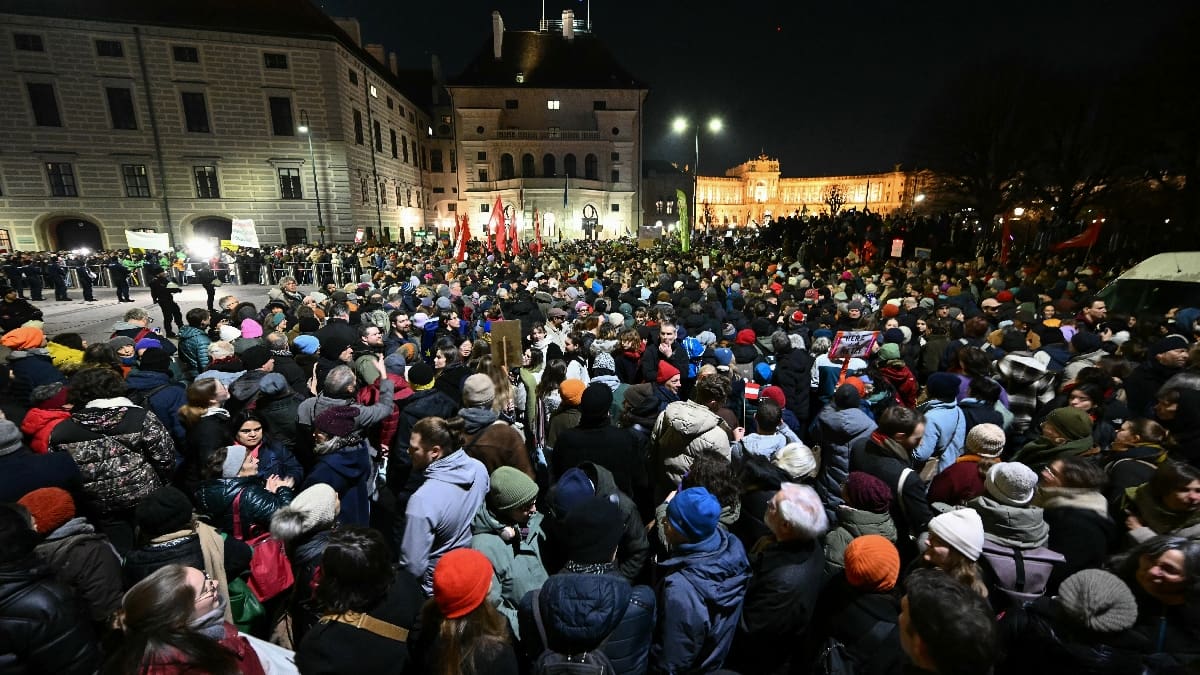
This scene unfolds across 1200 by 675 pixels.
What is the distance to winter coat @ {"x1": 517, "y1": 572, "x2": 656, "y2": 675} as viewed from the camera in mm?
1916

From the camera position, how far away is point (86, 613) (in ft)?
7.59

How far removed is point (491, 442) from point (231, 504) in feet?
4.99

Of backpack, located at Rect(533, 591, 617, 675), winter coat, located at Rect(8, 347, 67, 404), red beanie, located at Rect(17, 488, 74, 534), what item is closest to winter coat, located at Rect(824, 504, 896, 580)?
backpack, located at Rect(533, 591, 617, 675)

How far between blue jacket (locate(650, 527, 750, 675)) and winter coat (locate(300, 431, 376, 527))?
2.23m

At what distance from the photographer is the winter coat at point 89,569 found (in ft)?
7.79

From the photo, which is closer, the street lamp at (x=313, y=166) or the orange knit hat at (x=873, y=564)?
the orange knit hat at (x=873, y=564)

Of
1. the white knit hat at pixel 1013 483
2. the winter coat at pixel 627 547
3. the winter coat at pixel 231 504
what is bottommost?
the winter coat at pixel 627 547

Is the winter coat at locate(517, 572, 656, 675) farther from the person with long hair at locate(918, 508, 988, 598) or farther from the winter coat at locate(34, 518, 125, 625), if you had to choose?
the winter coat at locate(34, 518, 125, 625)

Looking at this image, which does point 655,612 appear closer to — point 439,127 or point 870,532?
point 870,532

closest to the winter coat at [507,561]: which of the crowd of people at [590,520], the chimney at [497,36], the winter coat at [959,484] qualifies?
the crowd of people at [590,520]

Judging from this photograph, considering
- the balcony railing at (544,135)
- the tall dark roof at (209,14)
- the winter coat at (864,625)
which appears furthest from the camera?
the balcony railing at (544,135)

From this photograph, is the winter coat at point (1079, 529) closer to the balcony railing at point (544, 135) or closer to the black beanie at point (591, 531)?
the black beanie at point (591, 531)

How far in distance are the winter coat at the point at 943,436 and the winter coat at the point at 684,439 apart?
5.36 feet

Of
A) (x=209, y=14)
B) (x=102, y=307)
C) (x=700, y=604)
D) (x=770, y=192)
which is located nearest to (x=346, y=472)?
(x=700, y=604)
